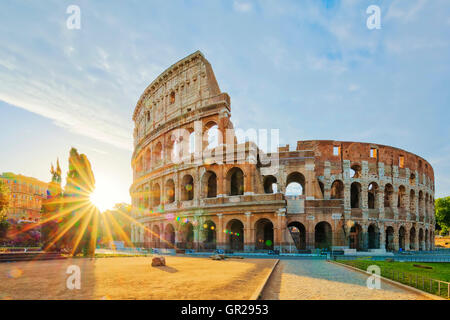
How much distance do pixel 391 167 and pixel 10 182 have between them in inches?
3267

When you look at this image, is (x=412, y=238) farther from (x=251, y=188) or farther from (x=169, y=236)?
(x=169, y=236)

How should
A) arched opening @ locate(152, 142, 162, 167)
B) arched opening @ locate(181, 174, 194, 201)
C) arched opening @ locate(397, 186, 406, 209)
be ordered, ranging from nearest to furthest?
arched opening @ locate(181, 174, 194, 201) → arched opening @ locate(397, 186, 406, 209) → arched opening @ locate(152, 142, 162, 167)

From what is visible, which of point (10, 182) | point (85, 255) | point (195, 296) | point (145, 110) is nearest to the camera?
point (195, 296)

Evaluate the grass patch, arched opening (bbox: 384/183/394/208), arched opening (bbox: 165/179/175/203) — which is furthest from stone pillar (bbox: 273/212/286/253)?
arched opening (bbox: 384/183/394/208)

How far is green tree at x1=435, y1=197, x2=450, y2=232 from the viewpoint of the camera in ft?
201

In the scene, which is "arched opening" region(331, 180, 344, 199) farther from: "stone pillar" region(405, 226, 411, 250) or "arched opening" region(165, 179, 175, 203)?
"arched opening" region(165, 179, 175, 203)

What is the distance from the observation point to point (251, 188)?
29562 millimetres

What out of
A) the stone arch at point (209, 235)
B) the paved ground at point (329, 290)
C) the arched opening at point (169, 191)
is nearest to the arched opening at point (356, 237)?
the stone arch at point (209, 235)

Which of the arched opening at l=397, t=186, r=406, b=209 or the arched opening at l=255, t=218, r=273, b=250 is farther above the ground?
the arched opening at l=397, t=186, r=406, b=209

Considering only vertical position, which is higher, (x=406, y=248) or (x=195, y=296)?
(x=195, y=296)

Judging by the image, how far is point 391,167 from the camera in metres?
38.1

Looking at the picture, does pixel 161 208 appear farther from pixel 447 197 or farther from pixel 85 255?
pixel 447 197

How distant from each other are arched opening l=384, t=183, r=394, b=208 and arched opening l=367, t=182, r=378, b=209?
1.55 metres
